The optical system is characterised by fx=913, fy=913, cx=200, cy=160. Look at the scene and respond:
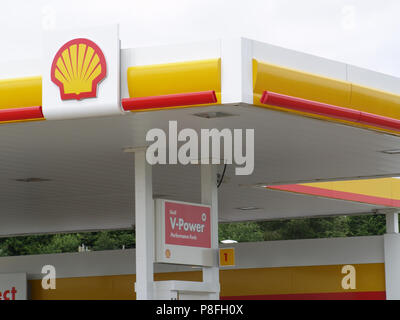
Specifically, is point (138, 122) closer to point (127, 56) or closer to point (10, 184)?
point (127, 56)

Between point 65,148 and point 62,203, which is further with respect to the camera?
point 62,203

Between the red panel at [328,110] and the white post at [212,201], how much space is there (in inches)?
115

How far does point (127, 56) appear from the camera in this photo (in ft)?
34.7

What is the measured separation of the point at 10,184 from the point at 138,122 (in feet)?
19.9

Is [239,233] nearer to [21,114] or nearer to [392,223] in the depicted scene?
[392,223]

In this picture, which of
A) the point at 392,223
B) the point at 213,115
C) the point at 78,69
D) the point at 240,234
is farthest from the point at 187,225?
the point at 240,234

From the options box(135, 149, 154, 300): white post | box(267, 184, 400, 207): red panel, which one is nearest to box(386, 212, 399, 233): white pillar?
box(267, 184, 400, 207): red panel

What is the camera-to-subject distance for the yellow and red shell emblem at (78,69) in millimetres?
10508

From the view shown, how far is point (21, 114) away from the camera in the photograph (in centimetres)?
1093

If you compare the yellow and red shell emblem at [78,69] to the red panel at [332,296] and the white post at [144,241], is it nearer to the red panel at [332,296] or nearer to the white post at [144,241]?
the white post at [144,241]

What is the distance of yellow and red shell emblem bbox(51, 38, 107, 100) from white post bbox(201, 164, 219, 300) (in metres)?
3.60
